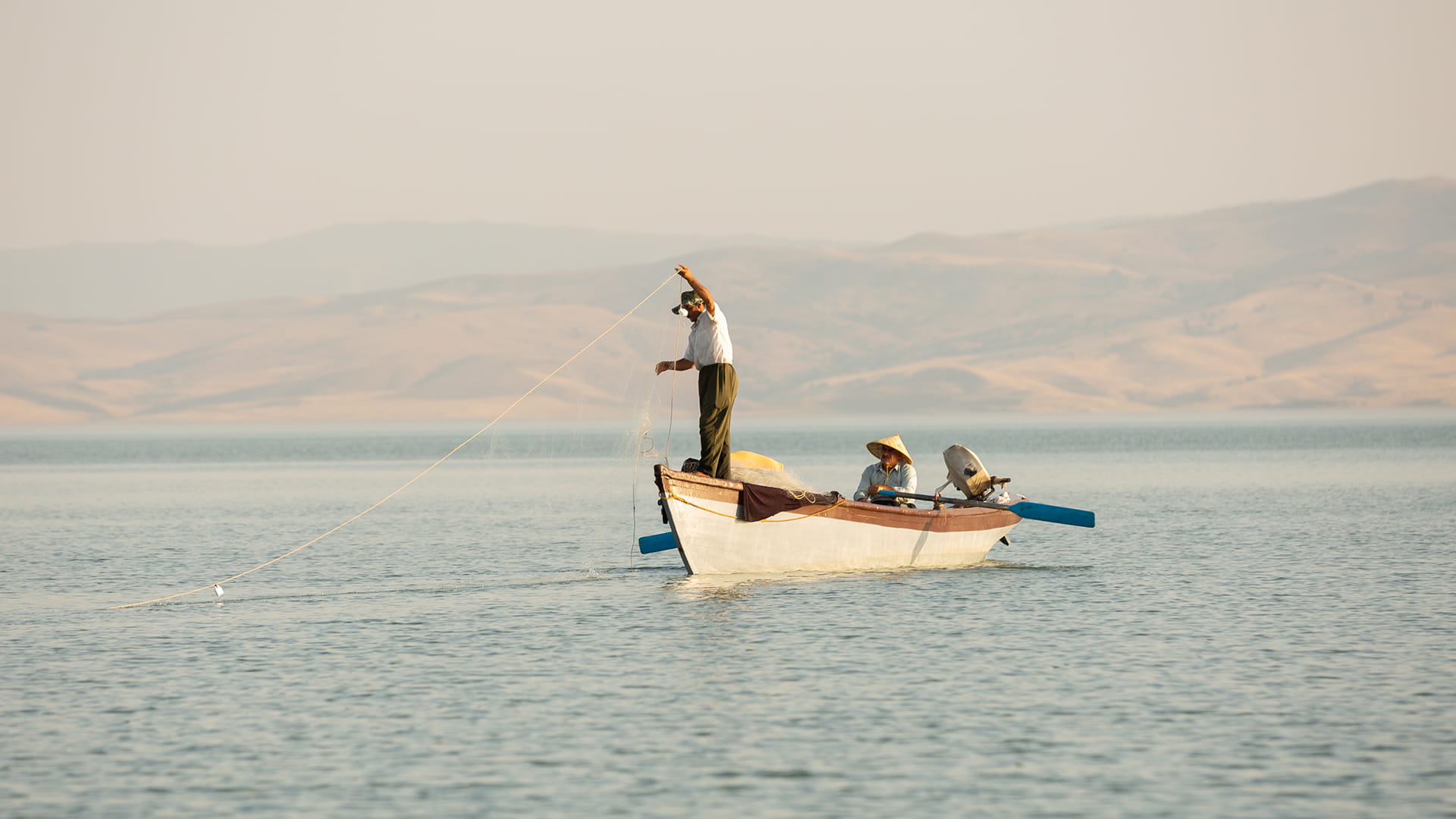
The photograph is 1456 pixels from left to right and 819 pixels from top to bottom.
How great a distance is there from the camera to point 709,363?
936 inches

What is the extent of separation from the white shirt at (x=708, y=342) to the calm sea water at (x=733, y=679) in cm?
165

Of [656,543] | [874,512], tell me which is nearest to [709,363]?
[874,512]

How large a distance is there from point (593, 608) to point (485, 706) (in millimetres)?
7217

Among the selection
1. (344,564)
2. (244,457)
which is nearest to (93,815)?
(344,564)

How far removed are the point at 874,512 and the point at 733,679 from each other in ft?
27.7

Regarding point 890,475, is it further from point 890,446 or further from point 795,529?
point 795,529

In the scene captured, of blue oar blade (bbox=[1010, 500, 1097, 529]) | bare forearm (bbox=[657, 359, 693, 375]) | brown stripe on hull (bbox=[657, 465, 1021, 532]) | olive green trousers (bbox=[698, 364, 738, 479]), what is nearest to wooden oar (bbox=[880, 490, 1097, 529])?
blue oar blade (bbox=[1010, 500, 1097, 529])

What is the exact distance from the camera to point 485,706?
1609 cm

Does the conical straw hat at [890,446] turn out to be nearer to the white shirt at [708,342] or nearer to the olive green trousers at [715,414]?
the olive green trousers at [715,414]

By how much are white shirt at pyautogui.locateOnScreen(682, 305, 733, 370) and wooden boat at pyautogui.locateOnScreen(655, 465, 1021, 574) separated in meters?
1.65

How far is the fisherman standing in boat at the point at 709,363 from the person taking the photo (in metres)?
23.6

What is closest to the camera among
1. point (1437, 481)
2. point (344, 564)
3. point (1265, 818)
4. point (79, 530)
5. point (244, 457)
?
point (1265, 818)

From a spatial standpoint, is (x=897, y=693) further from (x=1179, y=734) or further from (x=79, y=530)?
(x=79, y=530)

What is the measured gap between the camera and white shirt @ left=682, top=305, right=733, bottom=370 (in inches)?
930
